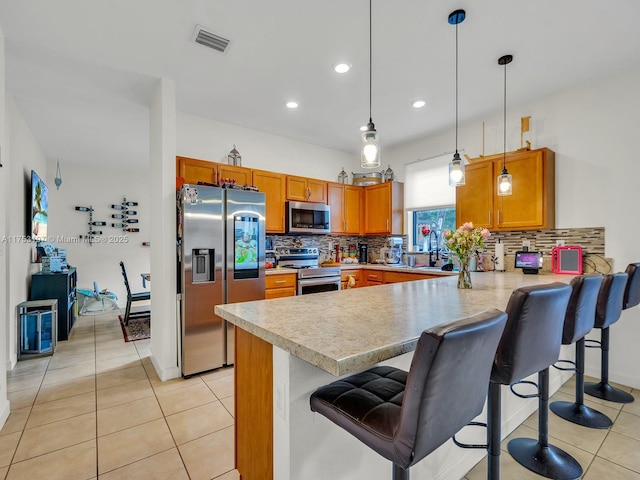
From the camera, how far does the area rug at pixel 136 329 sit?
165 inches

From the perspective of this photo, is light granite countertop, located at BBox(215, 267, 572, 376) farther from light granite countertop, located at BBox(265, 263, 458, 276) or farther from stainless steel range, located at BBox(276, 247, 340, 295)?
stainless steel range, located at BBox(276, 247, 340, 295)

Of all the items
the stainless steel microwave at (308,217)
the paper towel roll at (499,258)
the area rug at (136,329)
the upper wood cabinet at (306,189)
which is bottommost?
the area rug at (136,329)

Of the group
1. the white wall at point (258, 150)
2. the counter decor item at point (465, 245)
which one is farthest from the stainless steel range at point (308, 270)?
the counter decor item at point (465, 245)

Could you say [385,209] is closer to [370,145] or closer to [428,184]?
[428,184]

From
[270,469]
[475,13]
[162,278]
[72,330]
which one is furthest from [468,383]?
[72,330]

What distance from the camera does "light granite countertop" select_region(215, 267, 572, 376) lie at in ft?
2.97

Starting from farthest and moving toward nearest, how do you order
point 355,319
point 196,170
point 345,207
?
point 345,207 → point 196,170 → point 355,319

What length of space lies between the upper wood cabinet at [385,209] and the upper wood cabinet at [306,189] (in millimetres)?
838

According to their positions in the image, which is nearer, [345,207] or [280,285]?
[280,285]

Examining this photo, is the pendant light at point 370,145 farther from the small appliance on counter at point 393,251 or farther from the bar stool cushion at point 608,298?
the small appliance on counter at point 393,251

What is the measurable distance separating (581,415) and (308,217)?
3.36 m

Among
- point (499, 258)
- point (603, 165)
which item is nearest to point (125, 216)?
point (499, 258)

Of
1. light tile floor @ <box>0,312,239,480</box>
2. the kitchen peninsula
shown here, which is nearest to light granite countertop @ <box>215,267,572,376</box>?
the kitchen peninsula

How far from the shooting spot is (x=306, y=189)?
445cm
